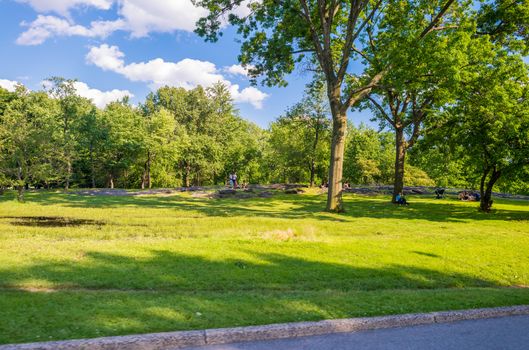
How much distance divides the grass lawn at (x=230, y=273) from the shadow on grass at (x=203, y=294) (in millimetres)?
24

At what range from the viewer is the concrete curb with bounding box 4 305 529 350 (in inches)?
195

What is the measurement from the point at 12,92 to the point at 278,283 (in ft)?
221

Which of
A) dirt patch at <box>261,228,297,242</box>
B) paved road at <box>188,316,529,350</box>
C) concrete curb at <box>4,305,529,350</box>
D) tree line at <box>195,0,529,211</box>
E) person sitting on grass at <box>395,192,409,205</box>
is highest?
tree line at <box>195,0,529,211</box>

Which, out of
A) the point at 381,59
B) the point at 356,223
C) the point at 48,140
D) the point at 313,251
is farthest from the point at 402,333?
the point at 48,140

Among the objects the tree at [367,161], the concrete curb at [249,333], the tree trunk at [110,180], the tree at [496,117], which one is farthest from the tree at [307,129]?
the concrete curb at [249,333]

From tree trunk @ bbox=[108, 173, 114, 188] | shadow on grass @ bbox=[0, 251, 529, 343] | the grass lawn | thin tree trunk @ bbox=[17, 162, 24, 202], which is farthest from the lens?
tree trunk @ bbox=[108, 173, 114, 188]

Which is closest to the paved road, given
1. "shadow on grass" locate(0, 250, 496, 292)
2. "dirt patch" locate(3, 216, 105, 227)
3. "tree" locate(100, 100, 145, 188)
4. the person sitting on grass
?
"shadow on grass" locate(0, 250, 496, 292)

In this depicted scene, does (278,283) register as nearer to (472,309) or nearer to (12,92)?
(472,309)

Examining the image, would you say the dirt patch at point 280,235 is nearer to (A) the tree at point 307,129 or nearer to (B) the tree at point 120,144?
(A) the tree at point 307,129

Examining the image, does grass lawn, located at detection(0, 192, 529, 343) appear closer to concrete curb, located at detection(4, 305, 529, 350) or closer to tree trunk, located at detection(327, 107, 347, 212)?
concrete curb, located at detection(4, 305, 529, 350)

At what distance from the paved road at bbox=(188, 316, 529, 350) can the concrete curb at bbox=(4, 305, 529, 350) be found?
12 centimetres

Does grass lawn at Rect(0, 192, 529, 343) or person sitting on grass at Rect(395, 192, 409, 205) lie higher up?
person sitting on grass at Rect(395, 192, 409, 205)

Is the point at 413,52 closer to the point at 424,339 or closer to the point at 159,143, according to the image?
the point at 424,339

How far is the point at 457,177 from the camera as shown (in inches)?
2859
